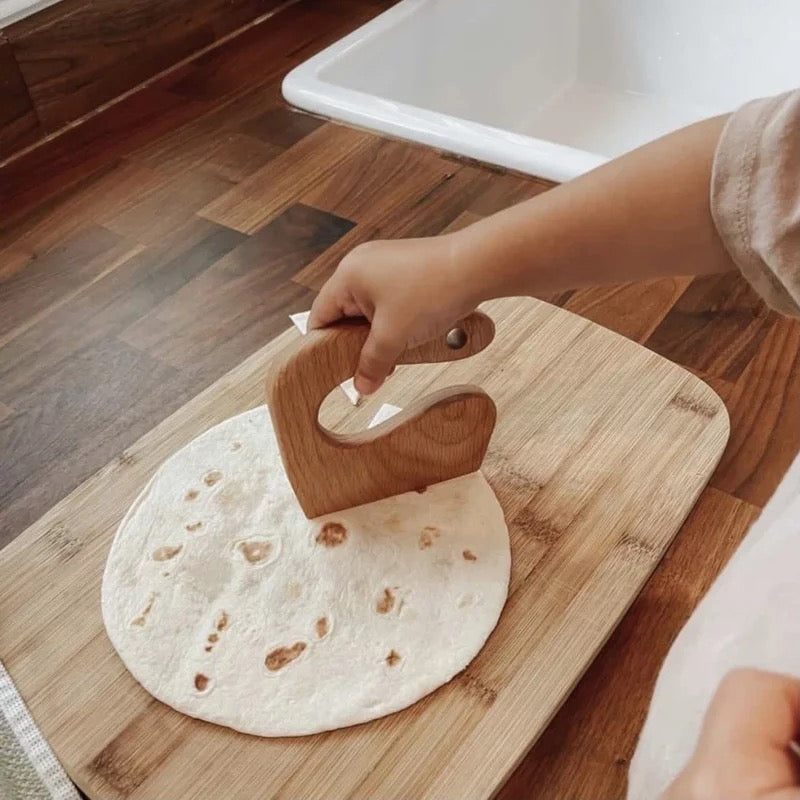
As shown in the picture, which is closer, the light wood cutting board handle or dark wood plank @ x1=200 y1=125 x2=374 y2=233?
the light wood cutting board handle

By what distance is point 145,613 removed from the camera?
683 mm

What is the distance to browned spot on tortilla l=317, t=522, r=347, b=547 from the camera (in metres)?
0.73

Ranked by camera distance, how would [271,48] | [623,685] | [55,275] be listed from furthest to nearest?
[271,48] → [55,275] → [623,685]

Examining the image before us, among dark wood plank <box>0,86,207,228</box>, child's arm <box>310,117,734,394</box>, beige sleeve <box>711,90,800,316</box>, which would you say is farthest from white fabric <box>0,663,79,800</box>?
dark wood plank <box>0,86,207,228</box>

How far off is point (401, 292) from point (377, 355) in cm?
5

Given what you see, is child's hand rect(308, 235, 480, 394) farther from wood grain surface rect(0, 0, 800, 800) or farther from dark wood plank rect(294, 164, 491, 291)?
dark wood plank rect(294, 164, 491, 291)

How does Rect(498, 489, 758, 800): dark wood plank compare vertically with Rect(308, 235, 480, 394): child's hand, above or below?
below

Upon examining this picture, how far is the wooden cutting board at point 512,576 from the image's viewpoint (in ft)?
1.99

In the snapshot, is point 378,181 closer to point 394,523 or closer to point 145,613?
point 394,523

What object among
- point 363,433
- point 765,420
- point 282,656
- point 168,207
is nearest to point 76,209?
point 168,207

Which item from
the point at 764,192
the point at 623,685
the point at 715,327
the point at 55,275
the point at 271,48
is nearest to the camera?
the point at 764,192

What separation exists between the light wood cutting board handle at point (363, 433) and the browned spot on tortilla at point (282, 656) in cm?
12

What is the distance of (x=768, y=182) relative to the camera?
1.61 feet

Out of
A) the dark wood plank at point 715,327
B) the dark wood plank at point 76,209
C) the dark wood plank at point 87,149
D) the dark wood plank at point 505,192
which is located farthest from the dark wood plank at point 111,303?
the dark wood plank at point 715,327
